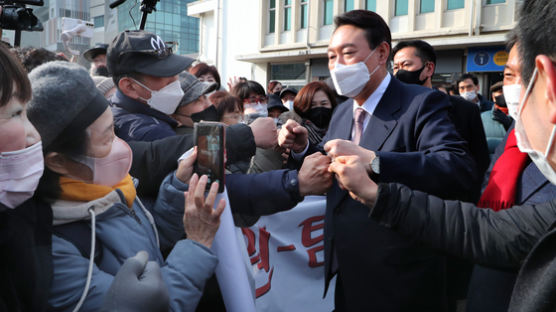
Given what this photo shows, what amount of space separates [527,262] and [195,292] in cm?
97

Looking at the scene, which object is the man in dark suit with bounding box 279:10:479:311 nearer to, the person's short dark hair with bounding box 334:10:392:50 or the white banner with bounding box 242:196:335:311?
the person's short dark hair with bounding box 334:10:392:50

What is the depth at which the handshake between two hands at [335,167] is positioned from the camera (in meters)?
1.52

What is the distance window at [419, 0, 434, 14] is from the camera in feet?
50.7

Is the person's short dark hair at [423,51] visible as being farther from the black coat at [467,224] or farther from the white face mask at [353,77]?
the black coat at [467,224]

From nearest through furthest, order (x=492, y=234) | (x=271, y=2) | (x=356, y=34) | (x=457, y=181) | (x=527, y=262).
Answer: (x=527, y=262), (x=492, y=234), (x=457, y=181), (x=356, y=34), (x=271, y=2)

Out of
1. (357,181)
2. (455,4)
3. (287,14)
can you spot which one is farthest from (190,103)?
(287,14)

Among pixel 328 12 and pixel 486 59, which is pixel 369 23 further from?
pixel 328 12

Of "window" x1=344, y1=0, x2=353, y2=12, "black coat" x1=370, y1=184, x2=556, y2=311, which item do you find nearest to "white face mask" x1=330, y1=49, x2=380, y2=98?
"black coat" x1=370, y1=184, x2=556, y2=311

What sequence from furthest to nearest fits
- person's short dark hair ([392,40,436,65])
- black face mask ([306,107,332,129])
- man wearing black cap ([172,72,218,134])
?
black face mask ([306,107,332,129]), person's short dark hair ([392,40,436,65]), man wearing black cap ([172,72,218,134])

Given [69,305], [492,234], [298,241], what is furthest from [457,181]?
[69,305]

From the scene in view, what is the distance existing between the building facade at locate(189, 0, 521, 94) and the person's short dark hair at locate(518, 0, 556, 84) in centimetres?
968

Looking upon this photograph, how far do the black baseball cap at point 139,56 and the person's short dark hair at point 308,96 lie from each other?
74.1 inches

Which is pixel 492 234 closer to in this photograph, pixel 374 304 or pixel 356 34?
pixel 374 304

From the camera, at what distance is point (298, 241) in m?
2.82
